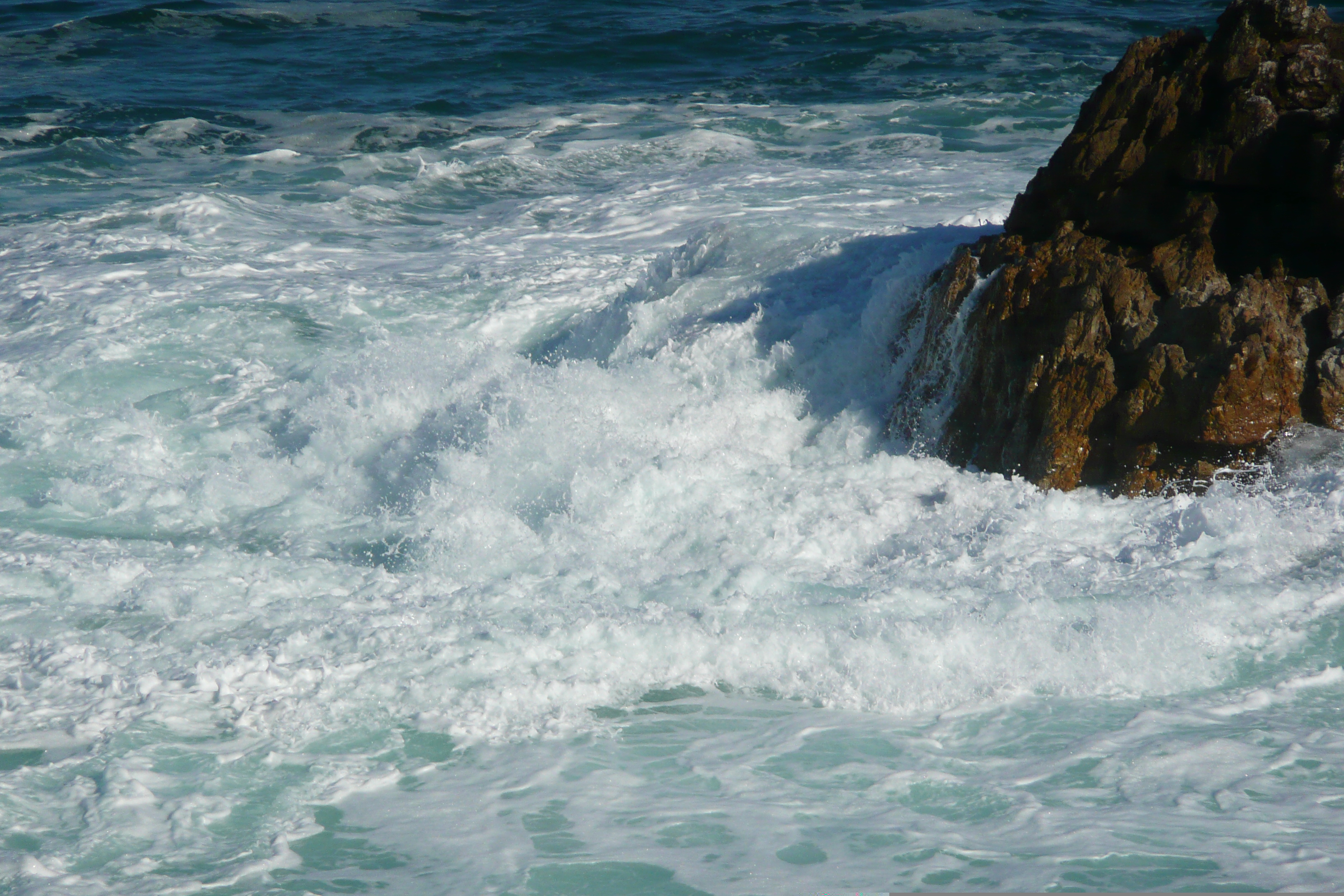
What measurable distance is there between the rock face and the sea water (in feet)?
0.70

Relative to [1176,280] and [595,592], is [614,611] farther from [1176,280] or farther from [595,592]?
[1176,280]

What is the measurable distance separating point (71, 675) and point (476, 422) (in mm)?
2587

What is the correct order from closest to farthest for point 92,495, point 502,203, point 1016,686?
point 1016,686, point 92,495, point 502,203

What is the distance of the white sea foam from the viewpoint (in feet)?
10.5

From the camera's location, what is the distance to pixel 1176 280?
16.6 ft

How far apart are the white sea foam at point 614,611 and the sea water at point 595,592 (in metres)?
0.02

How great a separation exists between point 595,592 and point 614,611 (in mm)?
231

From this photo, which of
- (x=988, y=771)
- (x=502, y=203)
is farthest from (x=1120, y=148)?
(x=502, y=203)

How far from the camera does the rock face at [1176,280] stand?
4.88 m

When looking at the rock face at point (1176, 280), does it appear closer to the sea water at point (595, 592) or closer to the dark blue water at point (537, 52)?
the sea water at point (595, 592)

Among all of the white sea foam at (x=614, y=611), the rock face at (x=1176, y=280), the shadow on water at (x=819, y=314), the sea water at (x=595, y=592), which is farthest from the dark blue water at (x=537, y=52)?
the rock face at (x=1176, y=280)

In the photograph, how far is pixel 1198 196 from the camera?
5.16 m

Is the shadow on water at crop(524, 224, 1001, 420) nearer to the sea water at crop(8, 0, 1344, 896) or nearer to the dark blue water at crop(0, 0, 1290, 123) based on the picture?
the sea water at crop(8, 0, 1344, 896)

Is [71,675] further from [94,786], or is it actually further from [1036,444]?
[1036,444]
